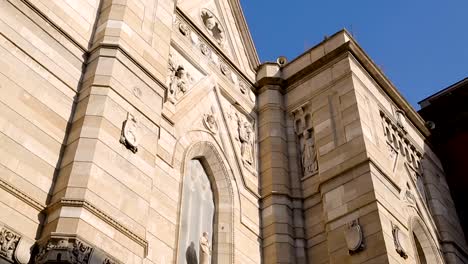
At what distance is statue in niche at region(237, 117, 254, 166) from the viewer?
1758 centimetres

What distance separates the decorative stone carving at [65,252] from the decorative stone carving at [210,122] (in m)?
7.87

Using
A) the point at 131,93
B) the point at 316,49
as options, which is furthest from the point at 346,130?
the point at 131,93

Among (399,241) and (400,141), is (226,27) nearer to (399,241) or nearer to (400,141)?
(400,141)

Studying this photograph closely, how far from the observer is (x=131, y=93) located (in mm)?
11914

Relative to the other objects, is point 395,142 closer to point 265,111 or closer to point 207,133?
point 265,111

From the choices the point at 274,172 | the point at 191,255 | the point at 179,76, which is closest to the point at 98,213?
the point at 191,255

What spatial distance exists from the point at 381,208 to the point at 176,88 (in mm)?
5954

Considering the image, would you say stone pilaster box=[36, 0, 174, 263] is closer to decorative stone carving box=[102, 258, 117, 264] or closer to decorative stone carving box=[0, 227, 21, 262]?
decorative stone carving box=[102, 258, 117, 264]

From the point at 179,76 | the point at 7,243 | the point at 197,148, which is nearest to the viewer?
the point at 7,243

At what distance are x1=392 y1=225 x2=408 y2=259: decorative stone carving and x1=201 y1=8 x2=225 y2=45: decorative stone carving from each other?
8.16 metres

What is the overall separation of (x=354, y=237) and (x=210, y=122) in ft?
→ 16.1

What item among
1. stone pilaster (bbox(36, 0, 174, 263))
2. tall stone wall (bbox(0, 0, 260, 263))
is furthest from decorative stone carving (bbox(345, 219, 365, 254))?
stone pilaster (bbox(36, 0, 174, 263))

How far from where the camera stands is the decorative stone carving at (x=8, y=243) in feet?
28.1

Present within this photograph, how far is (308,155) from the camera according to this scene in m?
18.0
